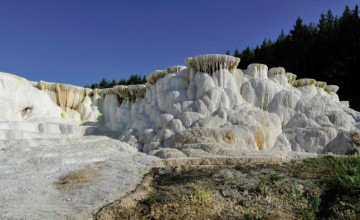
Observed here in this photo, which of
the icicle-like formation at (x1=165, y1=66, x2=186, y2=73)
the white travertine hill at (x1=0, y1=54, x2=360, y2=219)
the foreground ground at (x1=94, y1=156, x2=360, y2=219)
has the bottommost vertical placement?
the foreground ground at (x1=94, y1=156, x2=360, y2=219)

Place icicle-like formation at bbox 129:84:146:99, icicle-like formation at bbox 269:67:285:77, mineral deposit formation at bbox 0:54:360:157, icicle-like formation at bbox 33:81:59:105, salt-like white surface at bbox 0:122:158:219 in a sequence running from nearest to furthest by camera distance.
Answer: salt-like white surface at bbox 0:122:158:219 → mineral deposit formation at bbox 0:54:360:157 → icicle-like formation at bbox 269:67:285:77 → icicle-like formation at bbox 129:84:146:99 → icicle-like formation at bbox 33:81:59:105

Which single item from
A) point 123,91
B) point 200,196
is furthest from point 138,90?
point 200,196

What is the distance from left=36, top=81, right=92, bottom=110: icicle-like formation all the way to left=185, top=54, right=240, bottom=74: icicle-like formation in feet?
37.6

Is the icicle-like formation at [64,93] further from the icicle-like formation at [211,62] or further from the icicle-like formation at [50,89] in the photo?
the icicle-like formation at [211,62]

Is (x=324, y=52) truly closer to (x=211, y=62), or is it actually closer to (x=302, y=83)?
(x=302, y=83)

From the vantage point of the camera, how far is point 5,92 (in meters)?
21.8

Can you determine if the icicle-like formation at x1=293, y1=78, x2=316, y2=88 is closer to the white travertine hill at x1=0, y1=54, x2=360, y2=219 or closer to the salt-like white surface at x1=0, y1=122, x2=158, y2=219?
the white travertine hill at x1=0, y1=54, x2=360, y2=219

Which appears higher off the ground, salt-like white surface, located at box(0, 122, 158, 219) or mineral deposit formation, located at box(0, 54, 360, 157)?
mineral deposit formation, located at box(0, 54, 360, 157)

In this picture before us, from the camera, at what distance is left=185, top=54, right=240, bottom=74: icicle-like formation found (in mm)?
18656

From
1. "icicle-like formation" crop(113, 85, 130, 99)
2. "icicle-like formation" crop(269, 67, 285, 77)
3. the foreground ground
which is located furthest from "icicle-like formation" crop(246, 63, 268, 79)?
the foreground ground

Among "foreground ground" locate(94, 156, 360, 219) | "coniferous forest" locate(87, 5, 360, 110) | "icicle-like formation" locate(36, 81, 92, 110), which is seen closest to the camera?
"foreground ground" locate(94, 156, 360, 219)

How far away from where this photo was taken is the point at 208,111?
1758cm

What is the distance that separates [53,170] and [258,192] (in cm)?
657

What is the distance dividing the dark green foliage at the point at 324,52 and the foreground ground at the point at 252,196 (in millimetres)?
28904
